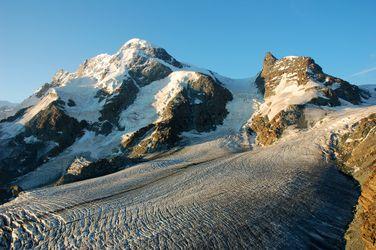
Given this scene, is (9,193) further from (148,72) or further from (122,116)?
(148,72)

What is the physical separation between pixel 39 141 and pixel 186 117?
36.4m

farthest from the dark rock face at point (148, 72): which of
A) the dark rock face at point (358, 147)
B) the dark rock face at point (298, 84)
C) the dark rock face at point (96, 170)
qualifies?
the dark rock face at point (358, 147)

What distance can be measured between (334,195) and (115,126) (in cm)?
7343

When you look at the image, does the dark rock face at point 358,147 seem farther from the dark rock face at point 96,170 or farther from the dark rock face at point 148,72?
the dark rock face at point 148,72

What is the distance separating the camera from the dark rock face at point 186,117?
9112cm

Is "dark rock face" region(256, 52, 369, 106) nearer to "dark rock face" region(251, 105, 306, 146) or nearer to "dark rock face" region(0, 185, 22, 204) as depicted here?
"dark rock face" region(251, 105, 306, 146)

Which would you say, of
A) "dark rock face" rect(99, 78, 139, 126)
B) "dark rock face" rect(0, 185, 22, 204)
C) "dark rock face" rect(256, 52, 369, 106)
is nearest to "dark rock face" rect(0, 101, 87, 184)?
"dark rock face" rect(99, 78, 139, 126)

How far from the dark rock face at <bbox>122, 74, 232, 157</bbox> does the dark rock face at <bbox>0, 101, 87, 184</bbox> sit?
60.4 ft

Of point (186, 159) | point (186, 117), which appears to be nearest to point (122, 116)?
point (186, 117)

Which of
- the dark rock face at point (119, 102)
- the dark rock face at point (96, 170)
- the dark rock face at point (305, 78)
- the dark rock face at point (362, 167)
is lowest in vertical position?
the dark rock face at point (96, 170)

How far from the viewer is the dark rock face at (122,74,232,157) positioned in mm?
91125

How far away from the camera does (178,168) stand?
209 feet

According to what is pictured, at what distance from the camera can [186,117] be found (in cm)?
10356

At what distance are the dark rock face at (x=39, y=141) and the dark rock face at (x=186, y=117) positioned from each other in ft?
60.4
